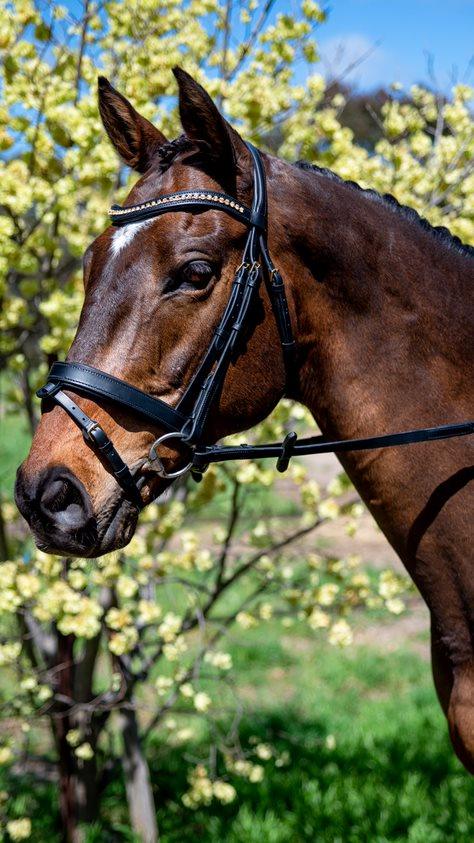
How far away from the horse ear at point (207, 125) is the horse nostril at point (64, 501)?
0.83 meters

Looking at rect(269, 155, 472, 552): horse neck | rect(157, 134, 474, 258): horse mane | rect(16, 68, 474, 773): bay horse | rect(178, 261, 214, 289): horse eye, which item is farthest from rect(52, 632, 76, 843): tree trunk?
rect(157, 134, 474, 258): horse mane

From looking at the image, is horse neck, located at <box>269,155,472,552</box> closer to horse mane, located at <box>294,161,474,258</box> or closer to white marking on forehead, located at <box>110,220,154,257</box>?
horse mane, located at <box>294,161,474,258</box>

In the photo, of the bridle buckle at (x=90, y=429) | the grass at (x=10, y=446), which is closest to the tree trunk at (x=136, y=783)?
the bridle buckle at (x=90, y=429)

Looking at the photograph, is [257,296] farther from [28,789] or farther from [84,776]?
[28,789]

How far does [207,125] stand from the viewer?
6.03 ft

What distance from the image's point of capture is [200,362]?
186 centimetres

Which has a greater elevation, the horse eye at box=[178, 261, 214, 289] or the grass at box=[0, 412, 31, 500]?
the grass at box=[0, 412, 31, 500]

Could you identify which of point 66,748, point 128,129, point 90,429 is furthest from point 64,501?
point 66,748

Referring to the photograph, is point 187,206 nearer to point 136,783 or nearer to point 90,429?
point 90,429

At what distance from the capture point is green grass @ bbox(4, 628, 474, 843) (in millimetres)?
3803

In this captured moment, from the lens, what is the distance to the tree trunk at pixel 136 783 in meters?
3.69

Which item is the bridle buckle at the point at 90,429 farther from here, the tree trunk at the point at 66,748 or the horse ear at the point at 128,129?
the tree trunk at the point at 66,748

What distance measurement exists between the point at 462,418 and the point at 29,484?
1.09 metres

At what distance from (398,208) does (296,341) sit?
515 millimetres
